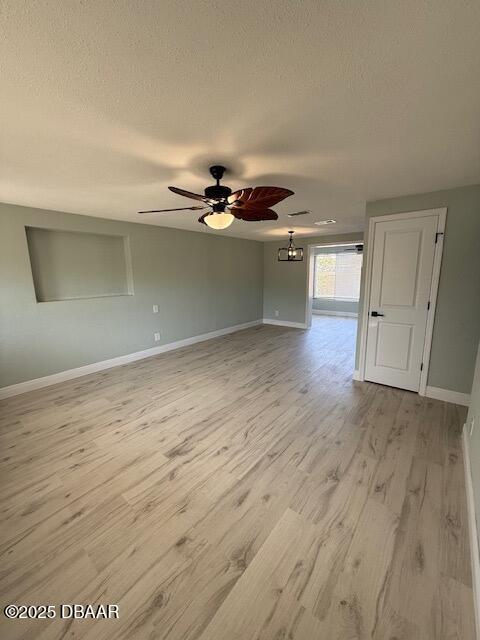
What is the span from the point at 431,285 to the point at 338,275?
596 cm

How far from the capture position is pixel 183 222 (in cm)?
427

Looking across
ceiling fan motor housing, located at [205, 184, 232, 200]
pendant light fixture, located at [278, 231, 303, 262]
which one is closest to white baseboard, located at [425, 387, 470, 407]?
ceiling fan motor housing, located at [205, 184, 232, 200]

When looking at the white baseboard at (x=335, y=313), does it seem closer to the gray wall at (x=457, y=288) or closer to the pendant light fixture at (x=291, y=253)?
the pendant light fixture at (x=291, y=253)

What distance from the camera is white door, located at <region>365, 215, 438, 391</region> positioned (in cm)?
290

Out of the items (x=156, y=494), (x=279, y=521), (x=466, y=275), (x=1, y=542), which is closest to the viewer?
(x=1, y=542)

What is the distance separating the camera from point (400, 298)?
3076 mm

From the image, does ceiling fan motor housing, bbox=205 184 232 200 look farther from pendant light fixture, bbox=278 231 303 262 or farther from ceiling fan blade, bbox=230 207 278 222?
pendant light fixture, bbox=278 231 303 262

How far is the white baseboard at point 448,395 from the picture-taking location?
112 inches

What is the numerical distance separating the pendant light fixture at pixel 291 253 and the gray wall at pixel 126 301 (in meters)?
0.65

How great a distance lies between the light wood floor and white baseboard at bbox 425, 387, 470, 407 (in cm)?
11

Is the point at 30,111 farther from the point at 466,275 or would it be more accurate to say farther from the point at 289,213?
the point at 466,275

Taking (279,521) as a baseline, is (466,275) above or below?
above

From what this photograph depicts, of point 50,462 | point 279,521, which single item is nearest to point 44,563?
point 50,462

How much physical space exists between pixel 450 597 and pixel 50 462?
8.69ft
